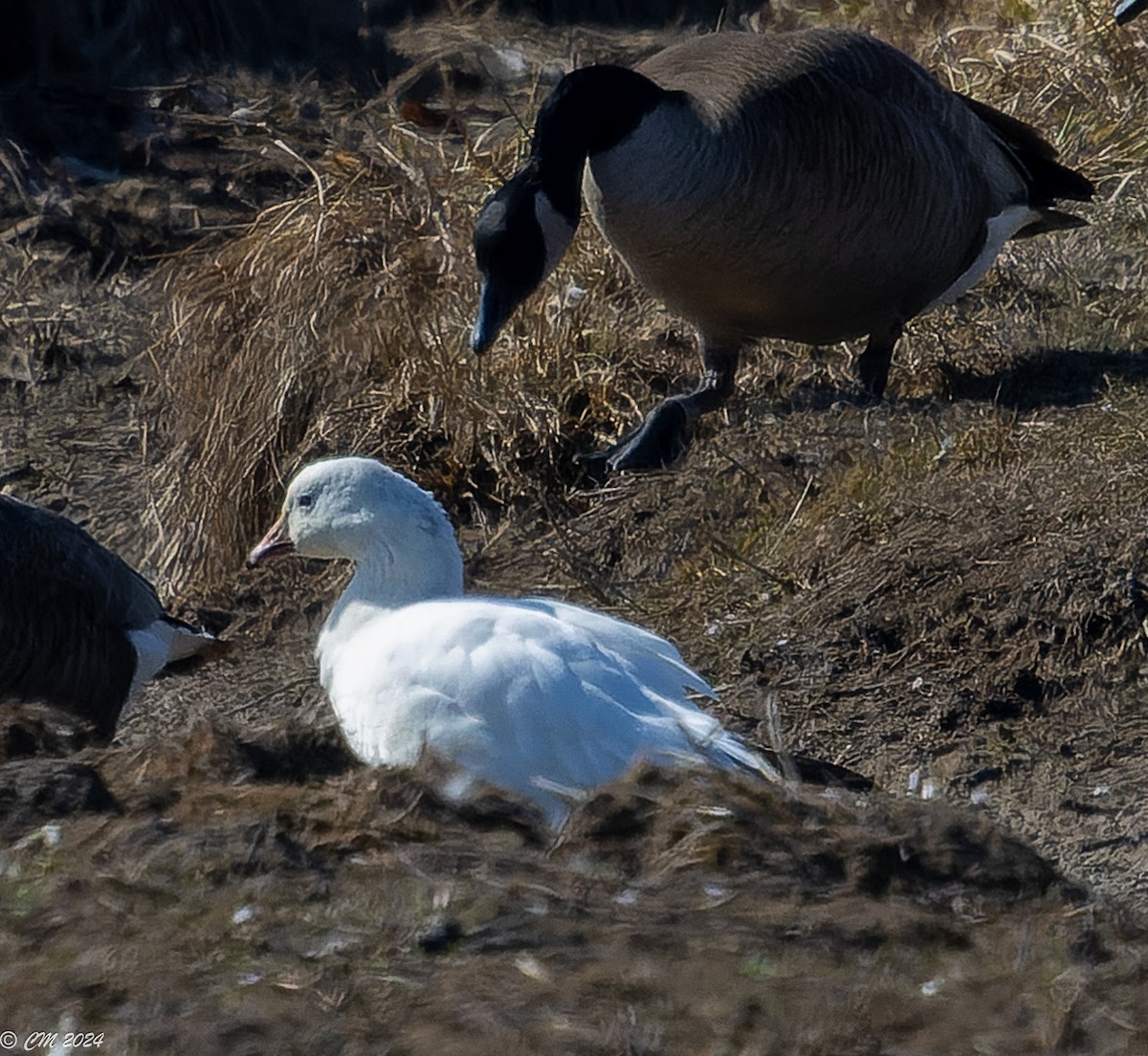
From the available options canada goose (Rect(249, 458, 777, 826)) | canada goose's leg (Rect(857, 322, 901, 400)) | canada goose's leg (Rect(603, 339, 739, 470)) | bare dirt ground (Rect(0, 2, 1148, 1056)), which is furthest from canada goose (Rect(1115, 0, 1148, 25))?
canada goose (Rect(249, 458, 777, 826))

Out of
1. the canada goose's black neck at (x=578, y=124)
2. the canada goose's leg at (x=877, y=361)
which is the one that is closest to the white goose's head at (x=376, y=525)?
the canada goose's black neck at (x=578, y=124)

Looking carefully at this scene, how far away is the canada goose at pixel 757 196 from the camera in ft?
21.1

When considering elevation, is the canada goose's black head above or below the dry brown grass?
above

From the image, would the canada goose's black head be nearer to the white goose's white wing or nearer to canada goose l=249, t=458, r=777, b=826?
canada goose l=249, t=458, r=777, b=826

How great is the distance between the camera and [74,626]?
6.52 meters

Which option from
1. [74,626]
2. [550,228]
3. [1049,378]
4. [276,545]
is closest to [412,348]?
[550,228]

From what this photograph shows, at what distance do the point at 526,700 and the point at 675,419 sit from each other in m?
2.86

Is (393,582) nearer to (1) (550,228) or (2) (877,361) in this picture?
(1) (550,228)

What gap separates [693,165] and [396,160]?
6.90 feet

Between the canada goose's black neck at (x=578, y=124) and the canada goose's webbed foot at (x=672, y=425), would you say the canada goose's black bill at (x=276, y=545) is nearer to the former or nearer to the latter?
the canada goose's black neck at (x=578, y=124)

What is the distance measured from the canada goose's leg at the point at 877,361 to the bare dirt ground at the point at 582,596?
0.70ft

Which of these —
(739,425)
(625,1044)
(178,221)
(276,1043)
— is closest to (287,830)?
(276,1043)

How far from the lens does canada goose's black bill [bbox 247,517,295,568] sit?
571 centimetres

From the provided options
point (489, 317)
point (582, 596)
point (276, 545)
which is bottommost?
point (582, 596)
